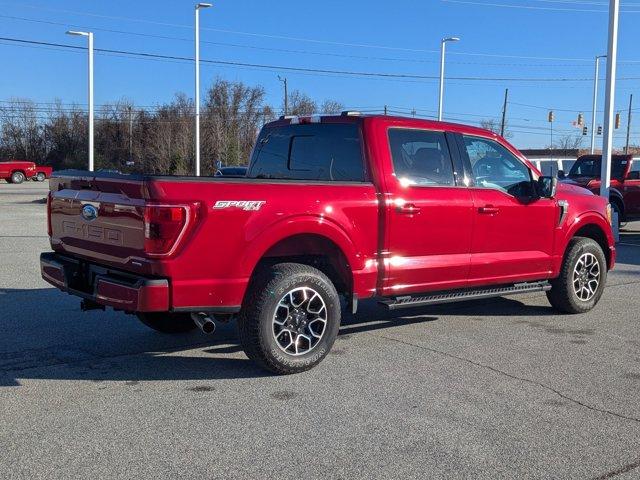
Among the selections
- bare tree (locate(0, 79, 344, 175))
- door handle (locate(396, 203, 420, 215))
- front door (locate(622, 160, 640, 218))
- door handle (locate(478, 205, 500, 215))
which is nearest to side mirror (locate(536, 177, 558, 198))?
door handle (locate(478, 205, 500, 215))

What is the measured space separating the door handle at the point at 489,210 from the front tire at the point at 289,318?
1869 millimetres

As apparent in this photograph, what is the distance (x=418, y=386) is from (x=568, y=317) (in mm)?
3205

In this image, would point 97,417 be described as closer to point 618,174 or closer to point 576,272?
point 576,272

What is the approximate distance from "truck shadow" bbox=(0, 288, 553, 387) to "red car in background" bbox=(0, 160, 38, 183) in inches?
1978

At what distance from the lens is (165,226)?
4.65m

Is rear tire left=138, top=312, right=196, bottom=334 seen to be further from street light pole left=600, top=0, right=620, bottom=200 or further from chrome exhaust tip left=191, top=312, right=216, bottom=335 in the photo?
street light pole left=600, top=0, right=620, bottom=200

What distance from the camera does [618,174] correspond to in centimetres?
1736

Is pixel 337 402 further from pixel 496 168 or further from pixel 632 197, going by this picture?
pixel 632 197

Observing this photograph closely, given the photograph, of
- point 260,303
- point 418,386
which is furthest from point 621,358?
point 260,303

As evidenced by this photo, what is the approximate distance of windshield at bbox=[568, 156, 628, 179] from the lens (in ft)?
57.2

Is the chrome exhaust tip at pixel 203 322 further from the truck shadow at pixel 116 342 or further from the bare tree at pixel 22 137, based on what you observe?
the bare tree at pixel 22 137

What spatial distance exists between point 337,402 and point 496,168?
329 cm

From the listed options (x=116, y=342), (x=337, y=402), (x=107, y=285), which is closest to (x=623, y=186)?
(x=116, y=342)

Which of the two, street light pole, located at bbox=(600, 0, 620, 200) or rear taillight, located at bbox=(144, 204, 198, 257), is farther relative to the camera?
street light pole, located at bbox=(600, 0, 620, 200)
